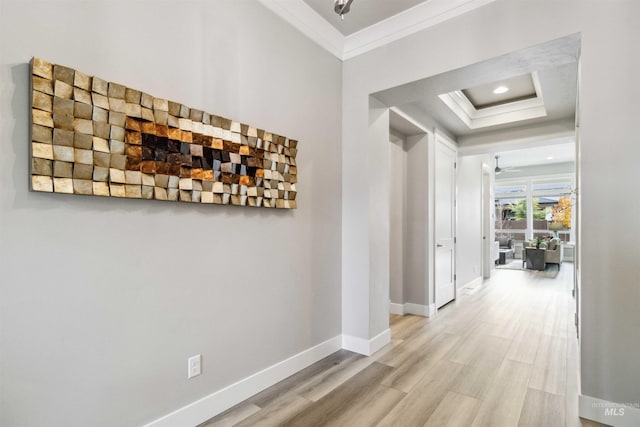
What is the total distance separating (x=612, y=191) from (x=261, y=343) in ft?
7.98

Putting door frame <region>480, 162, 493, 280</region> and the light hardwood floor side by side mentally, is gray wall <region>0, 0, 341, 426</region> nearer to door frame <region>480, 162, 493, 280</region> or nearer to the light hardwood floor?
the light hardwood floor

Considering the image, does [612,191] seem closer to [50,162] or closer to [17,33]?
[50,162]

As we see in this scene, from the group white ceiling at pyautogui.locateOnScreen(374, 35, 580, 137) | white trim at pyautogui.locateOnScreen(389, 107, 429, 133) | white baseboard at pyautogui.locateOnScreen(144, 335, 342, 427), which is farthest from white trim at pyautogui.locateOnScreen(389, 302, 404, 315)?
white ceiling at pyautogui.locateOnScreen(374, 35, 580, 137)

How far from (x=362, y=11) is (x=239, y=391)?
3001 millimetres

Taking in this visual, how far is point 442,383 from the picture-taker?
245 cm

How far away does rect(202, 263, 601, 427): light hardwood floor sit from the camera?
79.4 inches

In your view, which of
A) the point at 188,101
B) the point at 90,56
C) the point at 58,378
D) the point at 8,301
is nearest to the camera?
the point at 8,301

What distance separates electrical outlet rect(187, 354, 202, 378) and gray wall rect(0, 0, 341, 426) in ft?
0.12

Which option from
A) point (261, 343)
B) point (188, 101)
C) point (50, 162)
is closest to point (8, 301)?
point (50, 162)

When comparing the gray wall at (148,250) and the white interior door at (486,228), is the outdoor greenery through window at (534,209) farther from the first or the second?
the gray wall at (148,250)

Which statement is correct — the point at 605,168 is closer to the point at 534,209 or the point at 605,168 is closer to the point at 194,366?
the point at 194,366

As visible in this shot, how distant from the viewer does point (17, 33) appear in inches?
52.1

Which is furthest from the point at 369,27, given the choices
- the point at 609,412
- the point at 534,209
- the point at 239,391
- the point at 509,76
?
the point at 534,209

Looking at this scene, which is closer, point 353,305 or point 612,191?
point 612,191
